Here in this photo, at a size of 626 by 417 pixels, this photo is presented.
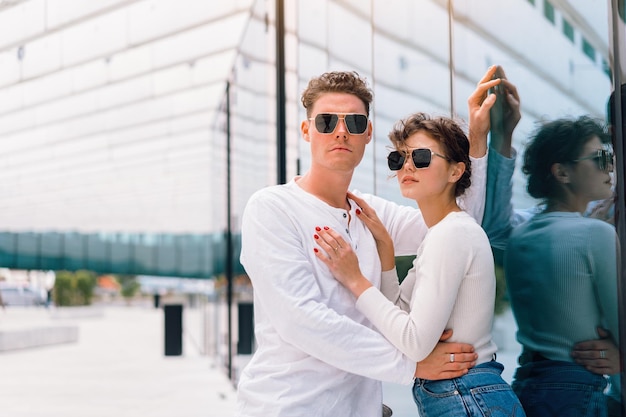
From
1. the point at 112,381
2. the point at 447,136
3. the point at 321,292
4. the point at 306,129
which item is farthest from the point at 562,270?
the point at 112,381

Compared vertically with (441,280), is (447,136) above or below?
above

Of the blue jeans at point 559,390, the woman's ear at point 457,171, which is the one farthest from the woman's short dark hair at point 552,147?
the blue jeans at point 559,390

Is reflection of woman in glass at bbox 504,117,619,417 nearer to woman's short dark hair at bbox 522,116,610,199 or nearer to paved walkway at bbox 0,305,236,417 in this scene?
woman's short dark hair at bbox 522,116,610,199

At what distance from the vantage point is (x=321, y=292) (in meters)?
2.25

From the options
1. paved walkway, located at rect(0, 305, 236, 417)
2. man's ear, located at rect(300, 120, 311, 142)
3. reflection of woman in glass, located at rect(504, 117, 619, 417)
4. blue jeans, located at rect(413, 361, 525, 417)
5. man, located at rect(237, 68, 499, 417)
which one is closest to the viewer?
reflection of woman in glass, located at rect(504, 117, 619, 417)

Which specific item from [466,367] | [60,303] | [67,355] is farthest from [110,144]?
[466,367]

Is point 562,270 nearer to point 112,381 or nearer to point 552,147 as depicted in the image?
point 552,147

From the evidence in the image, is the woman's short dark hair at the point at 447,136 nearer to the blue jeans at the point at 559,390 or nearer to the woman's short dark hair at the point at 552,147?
the woman's short dark hair at the point at 552,147

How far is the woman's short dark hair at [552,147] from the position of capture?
187 cm

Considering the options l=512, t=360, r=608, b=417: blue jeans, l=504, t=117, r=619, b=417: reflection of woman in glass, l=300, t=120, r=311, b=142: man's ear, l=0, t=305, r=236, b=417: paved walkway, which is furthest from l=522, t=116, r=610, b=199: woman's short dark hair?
l=0, t=305, r=236, b=417: paved walkway

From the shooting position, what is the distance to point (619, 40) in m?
1.79

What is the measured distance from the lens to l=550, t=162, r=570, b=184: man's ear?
1946 mm

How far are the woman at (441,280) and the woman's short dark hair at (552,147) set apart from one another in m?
0.19

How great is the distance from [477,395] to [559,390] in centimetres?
22
